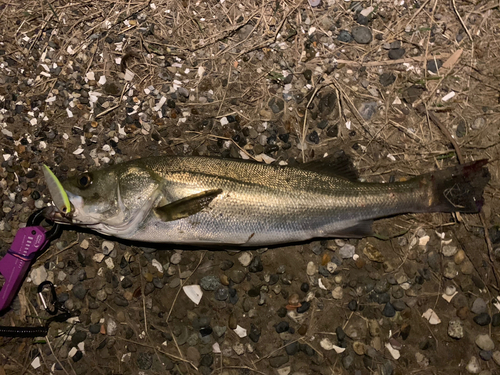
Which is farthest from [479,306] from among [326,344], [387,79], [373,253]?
[387,79]

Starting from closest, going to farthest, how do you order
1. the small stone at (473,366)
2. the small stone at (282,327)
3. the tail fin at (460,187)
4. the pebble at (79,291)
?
the tail fin at (460,187)
the small stone at (473,366)
the small stone at (282,327)
the pebble at (79,291)

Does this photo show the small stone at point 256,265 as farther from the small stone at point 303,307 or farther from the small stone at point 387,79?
the small stone at point 387,79

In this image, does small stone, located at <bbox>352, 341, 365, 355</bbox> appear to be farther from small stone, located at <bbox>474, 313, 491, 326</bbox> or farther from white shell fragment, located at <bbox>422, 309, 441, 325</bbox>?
small stone, located at <bbox>474, 313, 491, 326</bbox>

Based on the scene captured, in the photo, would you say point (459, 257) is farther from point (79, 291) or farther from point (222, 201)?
point (79, 291)

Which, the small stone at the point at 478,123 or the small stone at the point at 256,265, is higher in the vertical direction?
the small stone at the point at 478,123

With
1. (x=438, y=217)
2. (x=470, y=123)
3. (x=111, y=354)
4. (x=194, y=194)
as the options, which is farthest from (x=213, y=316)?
(x=470, y=123)

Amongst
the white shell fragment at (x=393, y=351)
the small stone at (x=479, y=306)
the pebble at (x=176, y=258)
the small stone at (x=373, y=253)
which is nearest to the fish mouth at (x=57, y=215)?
the pebble at (x=176, y=258)

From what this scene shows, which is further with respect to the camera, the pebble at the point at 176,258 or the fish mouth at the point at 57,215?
the pebble at the point at 176,258
